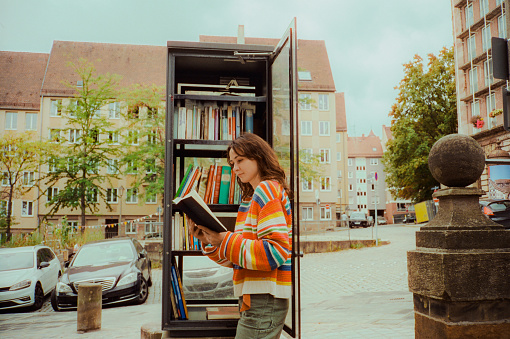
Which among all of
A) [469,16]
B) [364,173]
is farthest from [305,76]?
[364,173]

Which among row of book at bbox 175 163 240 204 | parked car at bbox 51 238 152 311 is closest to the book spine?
row of book at bbox 175 163 240 204

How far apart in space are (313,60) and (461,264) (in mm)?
51599

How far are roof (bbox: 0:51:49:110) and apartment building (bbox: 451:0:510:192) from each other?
3915 centimetres

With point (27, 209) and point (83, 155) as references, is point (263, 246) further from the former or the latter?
point (27, 209)

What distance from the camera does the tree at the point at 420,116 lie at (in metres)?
39.8

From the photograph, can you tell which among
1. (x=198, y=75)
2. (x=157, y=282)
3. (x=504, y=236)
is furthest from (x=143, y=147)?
(x=504, y=236)

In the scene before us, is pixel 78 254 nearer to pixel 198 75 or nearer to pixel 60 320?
pixel 60 320

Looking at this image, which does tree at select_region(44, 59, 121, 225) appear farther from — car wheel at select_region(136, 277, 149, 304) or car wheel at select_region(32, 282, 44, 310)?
car wheel at select_region(136, 277, 149, 304)

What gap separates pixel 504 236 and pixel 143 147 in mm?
32681

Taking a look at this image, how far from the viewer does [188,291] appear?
5.69m

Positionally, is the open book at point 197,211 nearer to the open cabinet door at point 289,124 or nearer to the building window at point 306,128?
the open cabinet door at point 289,124

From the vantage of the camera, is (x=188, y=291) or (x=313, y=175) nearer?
(x=188, y=291)

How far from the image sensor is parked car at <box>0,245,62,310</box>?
12.4m

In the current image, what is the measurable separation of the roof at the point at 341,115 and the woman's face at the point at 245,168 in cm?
6396
